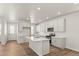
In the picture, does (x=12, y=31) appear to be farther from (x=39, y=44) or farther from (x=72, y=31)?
(x=72, y=31)

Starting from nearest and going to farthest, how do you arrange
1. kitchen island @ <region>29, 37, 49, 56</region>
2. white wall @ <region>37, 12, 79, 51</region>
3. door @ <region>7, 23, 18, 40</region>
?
door @ <region>7, 23, 18, 40</region>, kitchen island @ <region>29, 37, 49, 56</region>, white wall @ <region>37, 12, 79, 51</region>

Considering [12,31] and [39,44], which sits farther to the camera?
[39,44]

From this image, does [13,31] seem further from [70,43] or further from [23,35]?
[70,43]

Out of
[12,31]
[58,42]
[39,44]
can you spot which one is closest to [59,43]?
[58,42]

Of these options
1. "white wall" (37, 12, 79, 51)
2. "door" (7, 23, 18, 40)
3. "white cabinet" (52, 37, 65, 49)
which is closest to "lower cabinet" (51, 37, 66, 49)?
"white cabinet" (52, 37, 65, 49)

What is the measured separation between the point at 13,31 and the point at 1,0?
4.20ft

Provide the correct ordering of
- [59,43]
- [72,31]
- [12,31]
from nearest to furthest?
[12,31], [59,43], [72,31]

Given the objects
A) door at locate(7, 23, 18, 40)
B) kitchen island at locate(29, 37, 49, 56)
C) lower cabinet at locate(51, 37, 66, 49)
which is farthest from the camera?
kitchen island at locate(29, 37, 49, 56)

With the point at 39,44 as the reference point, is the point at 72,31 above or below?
above

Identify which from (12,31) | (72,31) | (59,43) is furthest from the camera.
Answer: (72,31)

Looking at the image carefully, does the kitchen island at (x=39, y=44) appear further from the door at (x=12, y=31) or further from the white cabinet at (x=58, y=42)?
the door at (x=12, y=31)

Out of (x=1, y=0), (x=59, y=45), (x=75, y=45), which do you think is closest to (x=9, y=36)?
(x=1, y=0)

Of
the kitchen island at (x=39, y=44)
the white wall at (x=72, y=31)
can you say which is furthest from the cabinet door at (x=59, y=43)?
the kitchen island at (x=39, y=44)

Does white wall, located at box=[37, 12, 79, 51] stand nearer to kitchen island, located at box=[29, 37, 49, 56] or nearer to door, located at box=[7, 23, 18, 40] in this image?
kitchen island, located at box=[29, 37, 49, 56]
